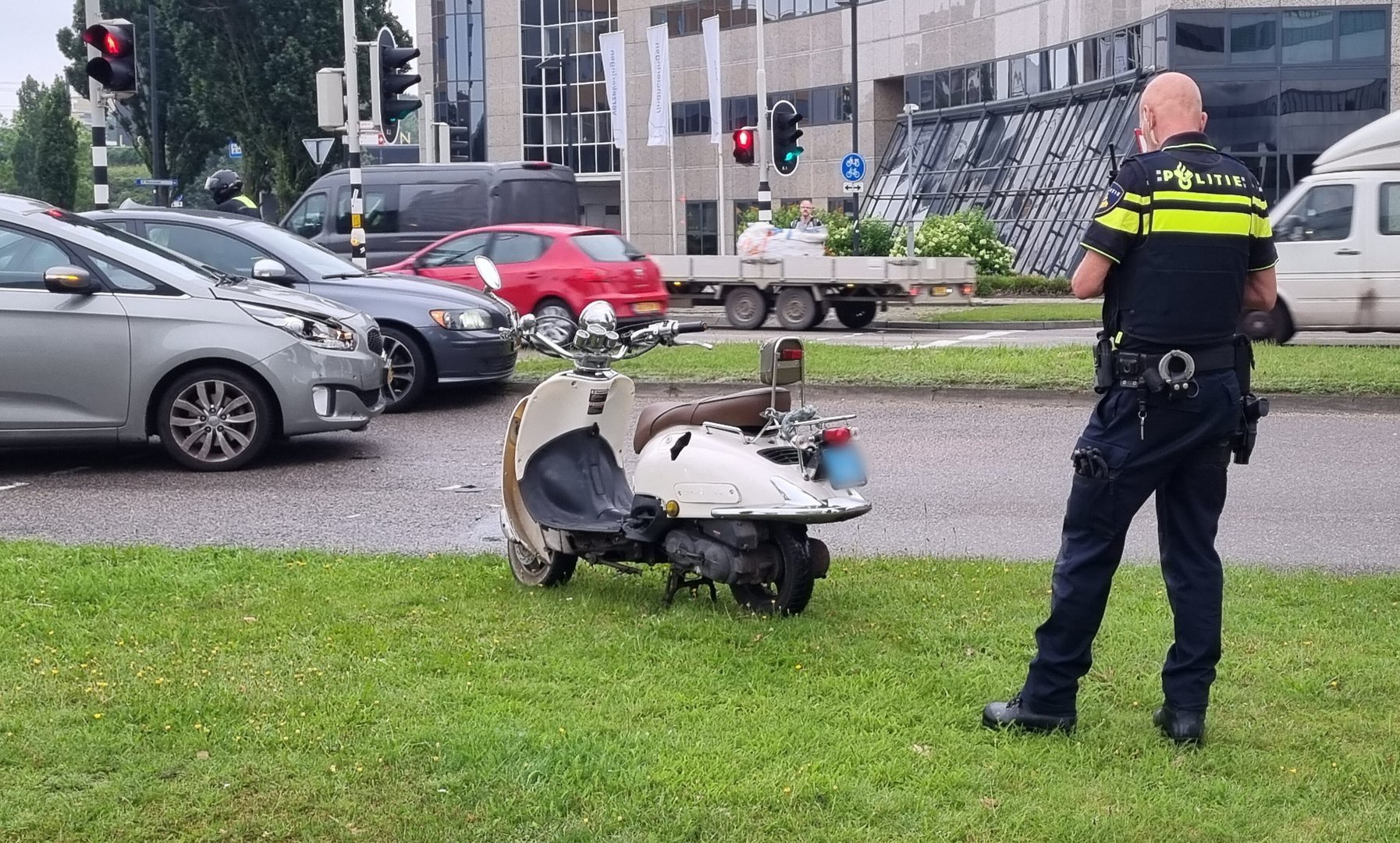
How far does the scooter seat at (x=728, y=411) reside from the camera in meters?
5.98

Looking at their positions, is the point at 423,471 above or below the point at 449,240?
below

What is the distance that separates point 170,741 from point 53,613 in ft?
5.62

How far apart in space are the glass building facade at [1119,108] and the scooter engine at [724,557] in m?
25.1

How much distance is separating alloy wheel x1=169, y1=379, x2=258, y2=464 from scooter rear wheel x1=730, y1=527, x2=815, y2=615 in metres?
5.18

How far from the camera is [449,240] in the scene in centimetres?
1833

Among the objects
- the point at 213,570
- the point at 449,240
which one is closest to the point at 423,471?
the point at 213,570

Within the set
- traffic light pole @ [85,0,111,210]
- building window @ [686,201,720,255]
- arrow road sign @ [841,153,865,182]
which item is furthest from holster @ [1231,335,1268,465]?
building window @ [686,201,720,255]

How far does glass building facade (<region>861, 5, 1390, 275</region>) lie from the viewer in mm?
34219

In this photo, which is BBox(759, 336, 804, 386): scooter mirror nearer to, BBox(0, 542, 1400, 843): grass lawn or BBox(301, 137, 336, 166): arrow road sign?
BBox(0, 542, 1400, 843): grass lawn

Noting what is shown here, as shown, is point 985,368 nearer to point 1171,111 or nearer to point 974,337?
point 974,337

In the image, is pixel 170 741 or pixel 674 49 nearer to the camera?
pixel 170 741

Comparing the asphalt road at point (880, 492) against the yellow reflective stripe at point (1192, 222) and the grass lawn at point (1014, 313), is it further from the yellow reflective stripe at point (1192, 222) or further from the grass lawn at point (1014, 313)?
the grass lawn at point (1014, 313)

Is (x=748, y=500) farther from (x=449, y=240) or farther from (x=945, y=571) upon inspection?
(x=449, y=240)

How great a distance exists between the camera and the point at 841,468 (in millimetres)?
5641
